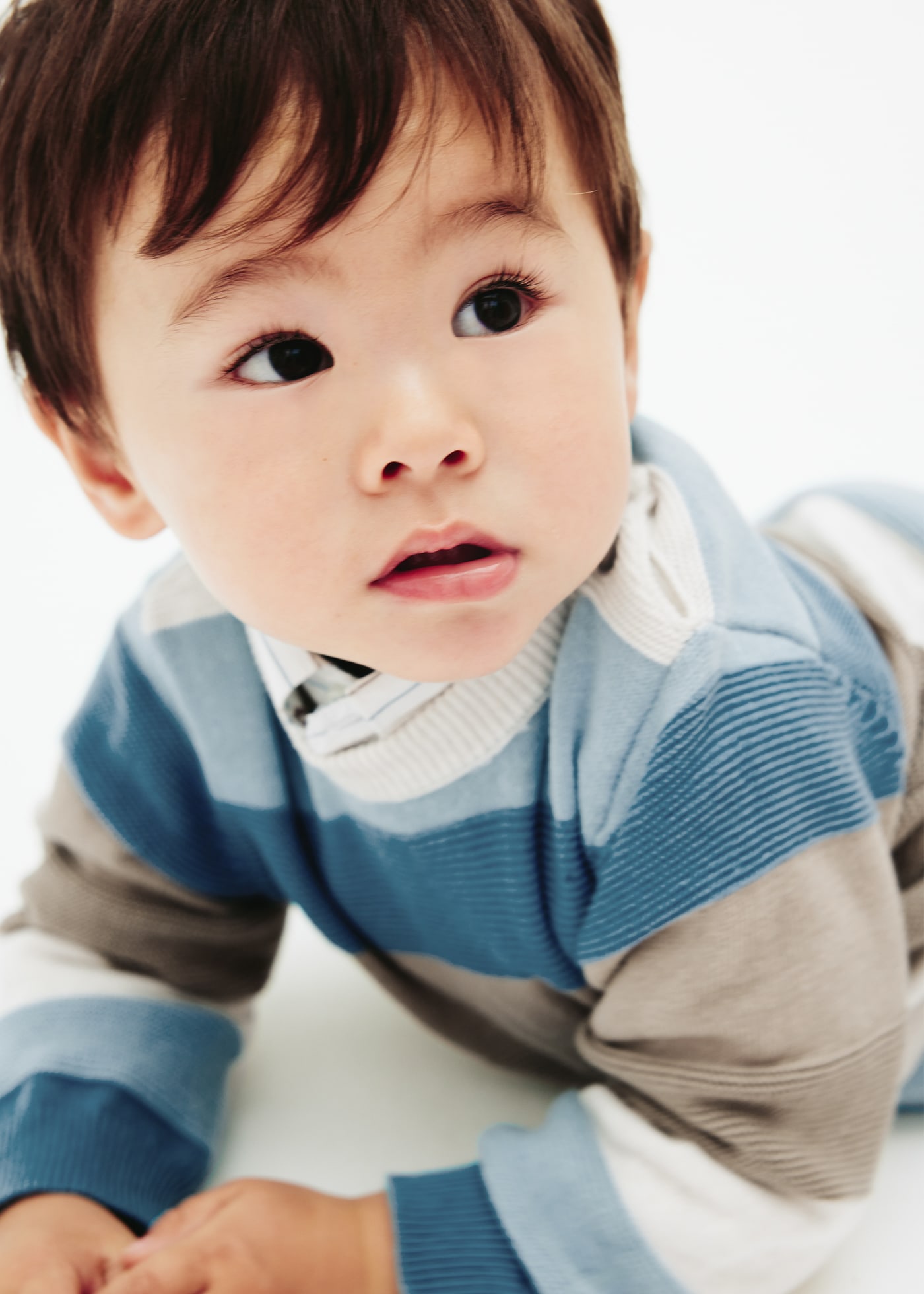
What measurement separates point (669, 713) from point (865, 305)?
962 mm

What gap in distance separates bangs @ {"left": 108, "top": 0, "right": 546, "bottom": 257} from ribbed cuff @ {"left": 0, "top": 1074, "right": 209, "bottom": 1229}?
1.29 ft

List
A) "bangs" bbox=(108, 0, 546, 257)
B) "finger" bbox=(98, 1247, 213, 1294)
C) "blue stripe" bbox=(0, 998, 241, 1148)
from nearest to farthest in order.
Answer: "bangs" bbox=(108, 0, 546, 257)
"finger" bbox=(98, 1247, 213, 1294)
"blue stripe" bbox=(0, 998, 241, 1148)

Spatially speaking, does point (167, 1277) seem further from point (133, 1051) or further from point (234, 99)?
point (234, 99)

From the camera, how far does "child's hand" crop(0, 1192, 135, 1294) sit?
2.02ft

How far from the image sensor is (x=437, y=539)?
535 mm

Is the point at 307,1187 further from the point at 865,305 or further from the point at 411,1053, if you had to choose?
the point at 865,305

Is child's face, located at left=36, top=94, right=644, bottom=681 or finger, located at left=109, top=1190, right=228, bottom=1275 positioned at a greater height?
child's face, located at left=36, top=94, right=644, bottom=681

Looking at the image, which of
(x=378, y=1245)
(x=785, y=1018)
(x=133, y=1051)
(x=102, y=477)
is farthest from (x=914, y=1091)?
(x=102, y=477)

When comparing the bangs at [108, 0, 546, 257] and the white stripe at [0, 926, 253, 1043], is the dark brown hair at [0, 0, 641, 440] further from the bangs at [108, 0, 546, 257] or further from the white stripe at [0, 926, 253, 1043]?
the white stripe at [0, 926, 253, 1043]

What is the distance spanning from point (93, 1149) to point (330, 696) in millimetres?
227

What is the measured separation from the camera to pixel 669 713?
0.57 metres

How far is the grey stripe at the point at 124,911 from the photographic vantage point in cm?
76

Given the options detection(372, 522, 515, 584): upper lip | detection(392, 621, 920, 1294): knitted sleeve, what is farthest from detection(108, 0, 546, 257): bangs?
detection(392, 621, 920, 1294): knitted sleeve

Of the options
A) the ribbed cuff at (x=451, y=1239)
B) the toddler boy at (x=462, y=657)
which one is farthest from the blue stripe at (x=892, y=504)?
the ribbed cuff at (x=451, y=1239)
